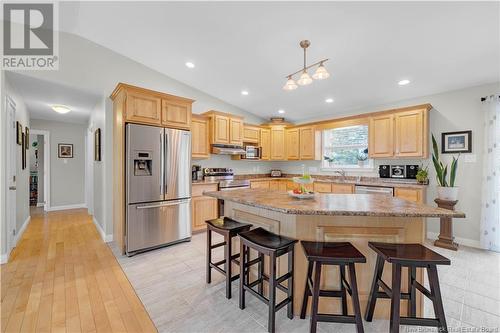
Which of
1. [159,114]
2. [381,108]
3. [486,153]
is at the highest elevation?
[381,108]

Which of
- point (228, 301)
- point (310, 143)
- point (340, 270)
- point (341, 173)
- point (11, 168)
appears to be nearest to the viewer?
point (340, 270)

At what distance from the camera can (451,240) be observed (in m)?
3.53

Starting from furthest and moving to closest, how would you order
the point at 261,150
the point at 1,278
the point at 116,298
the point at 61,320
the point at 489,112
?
the point at 261,150
the point at 489,112
the point at 1,278
the point at 116,298
the point at 61,320

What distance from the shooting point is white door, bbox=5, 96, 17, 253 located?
3.10 m

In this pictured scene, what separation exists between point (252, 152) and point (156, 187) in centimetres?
281

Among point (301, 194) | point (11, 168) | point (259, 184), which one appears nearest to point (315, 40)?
point (301, 194)

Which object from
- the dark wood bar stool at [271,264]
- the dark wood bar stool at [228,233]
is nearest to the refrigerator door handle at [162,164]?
the dark wood bar stool at [228,233]

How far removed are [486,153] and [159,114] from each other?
5.04 meters

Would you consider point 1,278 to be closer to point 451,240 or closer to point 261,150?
point 261,150

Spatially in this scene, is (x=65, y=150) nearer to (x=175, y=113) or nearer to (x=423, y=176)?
(x=175, y=113)

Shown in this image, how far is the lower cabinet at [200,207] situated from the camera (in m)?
4.16

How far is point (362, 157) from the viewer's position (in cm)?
500

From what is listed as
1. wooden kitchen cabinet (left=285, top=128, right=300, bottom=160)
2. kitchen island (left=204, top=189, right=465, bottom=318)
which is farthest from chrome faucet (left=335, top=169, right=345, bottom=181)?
kitchen island (left=204, top=189, right=465, bottom=318)

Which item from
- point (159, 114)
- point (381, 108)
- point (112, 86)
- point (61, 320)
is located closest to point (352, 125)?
point (381, 108)
